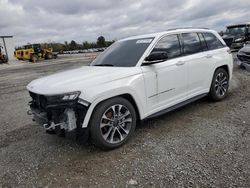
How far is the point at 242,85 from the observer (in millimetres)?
7293

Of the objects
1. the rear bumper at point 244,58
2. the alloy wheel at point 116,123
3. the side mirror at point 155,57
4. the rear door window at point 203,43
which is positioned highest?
the rear door window at point 203,43

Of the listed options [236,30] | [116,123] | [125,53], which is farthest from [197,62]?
[236,30]

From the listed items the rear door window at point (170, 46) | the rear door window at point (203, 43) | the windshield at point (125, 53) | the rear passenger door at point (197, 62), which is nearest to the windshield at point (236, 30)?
the rear door window at point (203, 43)

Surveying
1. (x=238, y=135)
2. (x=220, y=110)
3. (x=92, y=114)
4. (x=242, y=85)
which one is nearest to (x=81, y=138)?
(x=92, y=114)

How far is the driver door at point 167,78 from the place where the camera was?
164 inches

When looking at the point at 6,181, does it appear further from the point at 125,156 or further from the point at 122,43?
the point at 122,43

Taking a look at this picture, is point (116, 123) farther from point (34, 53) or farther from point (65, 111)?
point (34, 53)

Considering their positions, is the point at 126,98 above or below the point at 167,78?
below

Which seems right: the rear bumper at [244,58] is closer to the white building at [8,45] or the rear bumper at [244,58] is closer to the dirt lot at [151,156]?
the dirt lot at [151,156]

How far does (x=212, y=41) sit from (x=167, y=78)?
6.41 ft

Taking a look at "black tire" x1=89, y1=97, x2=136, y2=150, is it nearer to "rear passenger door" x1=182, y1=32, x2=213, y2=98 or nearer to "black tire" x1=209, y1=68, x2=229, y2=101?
"rear passenger door" x1=182, y1=32, x2=213, y2=98

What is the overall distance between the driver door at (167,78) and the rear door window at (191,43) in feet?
0.65

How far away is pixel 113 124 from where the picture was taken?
376cm

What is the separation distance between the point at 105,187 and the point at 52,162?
1067mm
